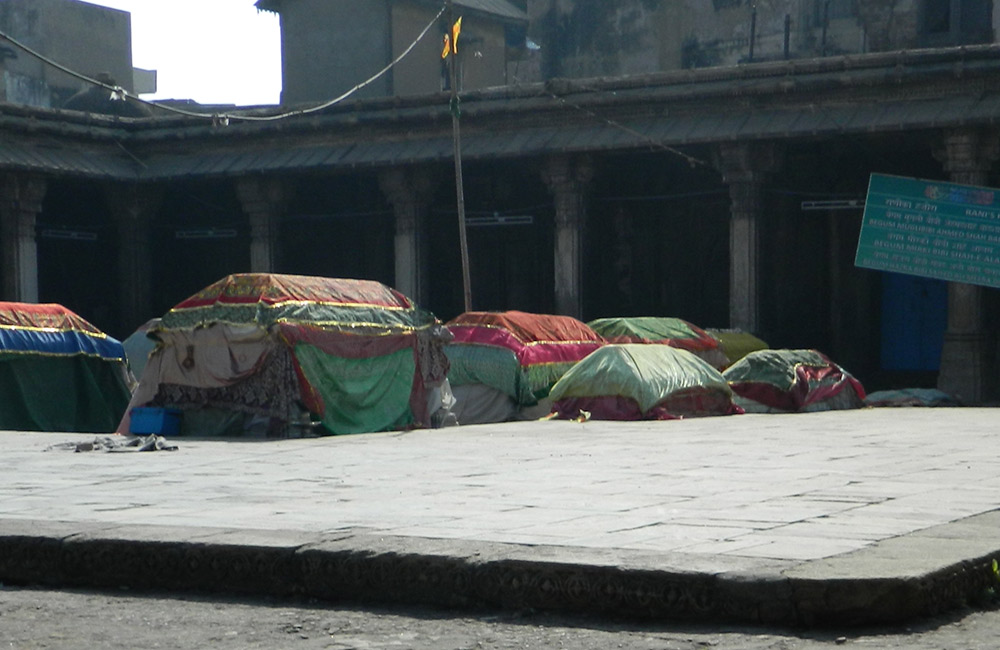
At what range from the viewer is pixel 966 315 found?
68.4ft

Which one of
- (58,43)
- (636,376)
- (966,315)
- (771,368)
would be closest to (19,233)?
(636,376)

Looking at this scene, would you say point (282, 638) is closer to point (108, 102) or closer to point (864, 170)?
point (864, 170)

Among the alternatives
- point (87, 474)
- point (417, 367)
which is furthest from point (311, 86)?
point (87, 474)

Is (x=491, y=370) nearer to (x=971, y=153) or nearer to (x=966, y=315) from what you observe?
(x=966, y=315)

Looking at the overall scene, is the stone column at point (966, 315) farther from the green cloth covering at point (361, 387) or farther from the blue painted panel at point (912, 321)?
the green cloth covering at point (361, 387)

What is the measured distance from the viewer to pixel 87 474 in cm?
912

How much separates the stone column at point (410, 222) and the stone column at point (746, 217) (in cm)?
544

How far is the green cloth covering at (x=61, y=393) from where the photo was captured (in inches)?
667

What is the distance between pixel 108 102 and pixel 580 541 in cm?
2852

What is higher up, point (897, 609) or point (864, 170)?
point (864, 170)

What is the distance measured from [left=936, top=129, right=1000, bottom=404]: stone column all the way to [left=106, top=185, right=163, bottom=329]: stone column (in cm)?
1455

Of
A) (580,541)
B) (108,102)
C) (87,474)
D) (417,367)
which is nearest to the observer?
(580,541)

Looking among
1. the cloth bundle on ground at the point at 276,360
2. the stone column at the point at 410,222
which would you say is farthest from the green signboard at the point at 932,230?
the cloth bundle on ground at the point at 276,360

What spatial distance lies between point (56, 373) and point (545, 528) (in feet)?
41.9
